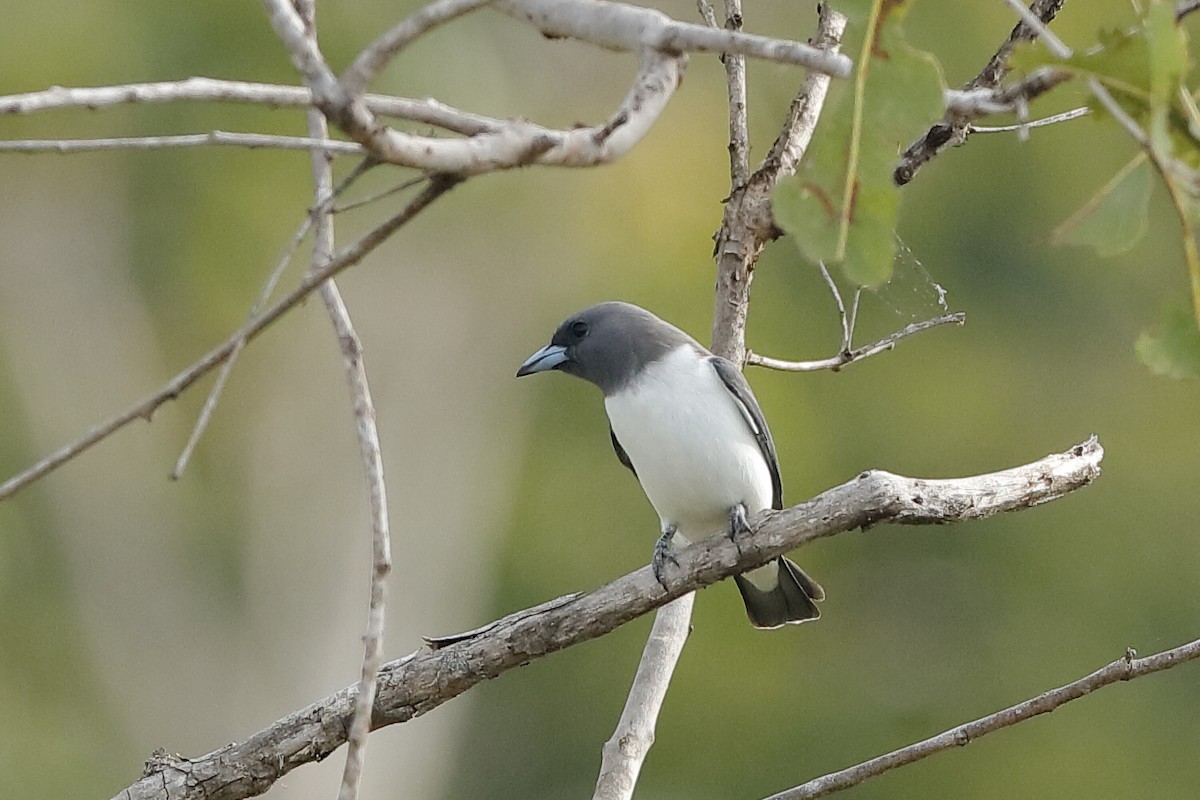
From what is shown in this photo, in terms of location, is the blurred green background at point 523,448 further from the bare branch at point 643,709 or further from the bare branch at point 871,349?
the bare branch at point 643,709

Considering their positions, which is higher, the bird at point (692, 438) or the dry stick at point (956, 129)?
the dry stick at point (956, 129)

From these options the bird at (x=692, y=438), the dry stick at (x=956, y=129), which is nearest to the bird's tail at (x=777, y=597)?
the bird at (x=692, y=438)

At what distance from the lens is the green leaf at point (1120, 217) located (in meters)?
1.85

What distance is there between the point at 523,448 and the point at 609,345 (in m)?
9.77

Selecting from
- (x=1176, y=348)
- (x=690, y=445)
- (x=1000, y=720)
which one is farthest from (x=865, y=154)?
(x=690, y=445)

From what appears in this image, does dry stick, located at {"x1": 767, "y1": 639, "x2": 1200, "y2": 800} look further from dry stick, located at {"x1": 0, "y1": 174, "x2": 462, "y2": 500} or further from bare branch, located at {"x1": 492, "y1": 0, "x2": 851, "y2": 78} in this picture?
dry stick, located at {"x1": 0, "y1": 174, "x2": 462, "y2": 500}

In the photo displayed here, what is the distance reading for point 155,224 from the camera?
14750 millimetres

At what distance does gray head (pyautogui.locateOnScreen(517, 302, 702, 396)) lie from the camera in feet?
15.2

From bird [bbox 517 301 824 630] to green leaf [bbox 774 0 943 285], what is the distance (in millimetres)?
2216

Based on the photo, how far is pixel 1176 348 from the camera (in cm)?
197

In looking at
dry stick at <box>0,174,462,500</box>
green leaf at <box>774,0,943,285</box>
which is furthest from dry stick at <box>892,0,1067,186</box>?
dry stick at <box>0,174,462,500</box>

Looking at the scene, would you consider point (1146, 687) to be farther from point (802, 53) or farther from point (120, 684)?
point (802, 53)

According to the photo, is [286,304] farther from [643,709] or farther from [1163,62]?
[643,709]

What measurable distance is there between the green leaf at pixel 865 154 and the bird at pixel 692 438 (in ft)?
7.27
